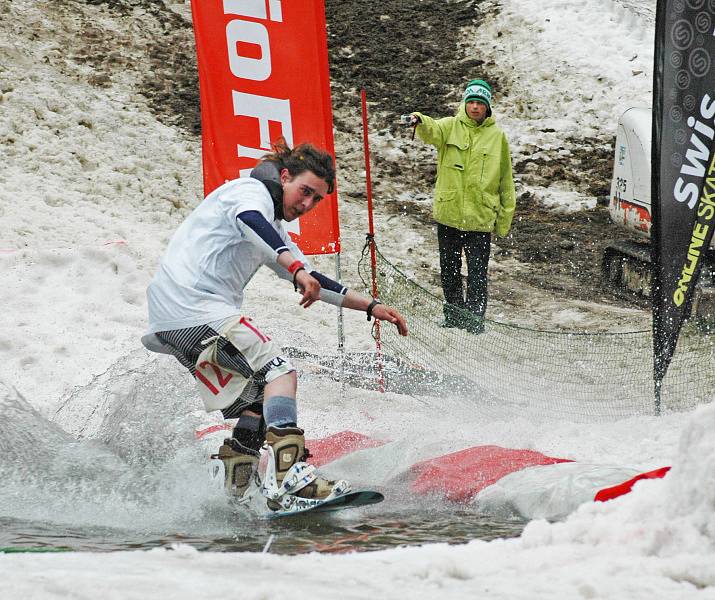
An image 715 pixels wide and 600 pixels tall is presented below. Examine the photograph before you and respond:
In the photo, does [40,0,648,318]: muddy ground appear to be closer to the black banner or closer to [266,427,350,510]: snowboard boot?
the black banner

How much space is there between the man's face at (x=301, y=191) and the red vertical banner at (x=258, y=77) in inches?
105

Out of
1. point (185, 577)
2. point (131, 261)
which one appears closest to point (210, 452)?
point (185, 577)

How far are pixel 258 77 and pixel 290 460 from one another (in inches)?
148

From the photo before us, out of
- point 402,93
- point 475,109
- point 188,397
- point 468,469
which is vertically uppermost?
Result: point 475,109

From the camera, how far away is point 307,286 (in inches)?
170

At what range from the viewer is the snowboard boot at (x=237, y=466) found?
15.3ft

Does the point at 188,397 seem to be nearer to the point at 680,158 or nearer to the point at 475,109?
the point at 680,158

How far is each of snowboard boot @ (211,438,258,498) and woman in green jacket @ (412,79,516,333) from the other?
4.21 meters

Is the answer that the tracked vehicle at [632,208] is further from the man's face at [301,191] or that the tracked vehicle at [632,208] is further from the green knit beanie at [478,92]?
the man's face at [301,191]


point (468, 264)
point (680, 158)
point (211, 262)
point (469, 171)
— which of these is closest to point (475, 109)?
point (469, 171)

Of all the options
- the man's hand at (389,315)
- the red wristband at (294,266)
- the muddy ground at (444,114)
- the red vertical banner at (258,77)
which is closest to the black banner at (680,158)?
the man's hand at (389,315)

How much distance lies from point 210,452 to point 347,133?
8860 mm

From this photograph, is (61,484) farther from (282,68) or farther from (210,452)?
(282,68)

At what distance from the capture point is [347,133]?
13.7 meters
